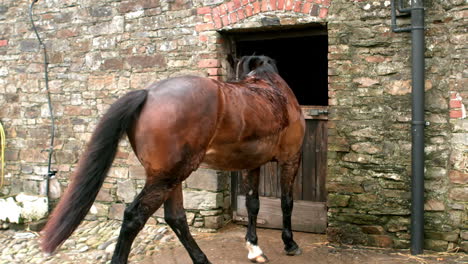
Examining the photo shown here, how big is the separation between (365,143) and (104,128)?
2.85 meters

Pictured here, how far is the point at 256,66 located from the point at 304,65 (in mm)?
3067

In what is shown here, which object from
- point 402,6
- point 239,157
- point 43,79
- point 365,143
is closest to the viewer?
point 239,157

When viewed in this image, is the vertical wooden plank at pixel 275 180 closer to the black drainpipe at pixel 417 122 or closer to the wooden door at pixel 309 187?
the wooden door at pixel 309 187

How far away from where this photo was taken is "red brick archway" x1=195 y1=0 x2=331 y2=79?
4.74m

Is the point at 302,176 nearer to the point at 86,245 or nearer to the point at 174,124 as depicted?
the point at 174,124

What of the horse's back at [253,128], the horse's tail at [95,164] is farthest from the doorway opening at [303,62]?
the horse's tail at [95,164]

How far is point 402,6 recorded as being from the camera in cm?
438

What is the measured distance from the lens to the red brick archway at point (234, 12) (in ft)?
15.6

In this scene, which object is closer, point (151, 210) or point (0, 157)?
point (151, 210)

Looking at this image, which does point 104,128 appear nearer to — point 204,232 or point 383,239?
point 204,232

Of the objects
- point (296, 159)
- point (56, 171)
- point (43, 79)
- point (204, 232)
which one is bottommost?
point (204, 232)

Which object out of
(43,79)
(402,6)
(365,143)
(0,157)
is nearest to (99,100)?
(43,79)

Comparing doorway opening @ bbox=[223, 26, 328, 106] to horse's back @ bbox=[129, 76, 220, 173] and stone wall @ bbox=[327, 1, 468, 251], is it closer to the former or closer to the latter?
stone wall @ bbox=[327, 1, 468, 251]

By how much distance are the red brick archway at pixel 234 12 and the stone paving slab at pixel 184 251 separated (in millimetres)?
2090
